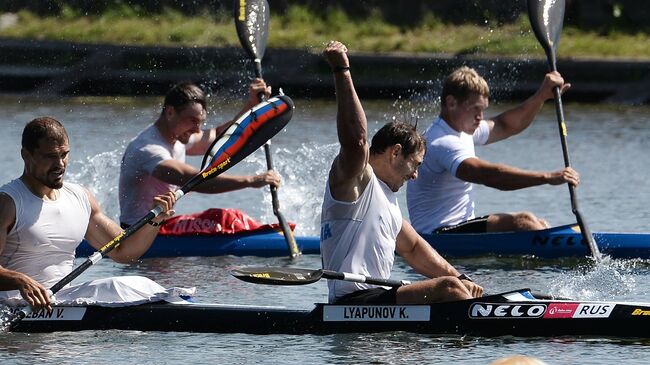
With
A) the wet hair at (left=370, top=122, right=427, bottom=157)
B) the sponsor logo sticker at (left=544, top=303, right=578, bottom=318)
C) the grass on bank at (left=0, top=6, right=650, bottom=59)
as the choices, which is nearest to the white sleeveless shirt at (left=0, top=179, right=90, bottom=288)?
the wet hair at (left=370, top=122, right=427, bottom=157)

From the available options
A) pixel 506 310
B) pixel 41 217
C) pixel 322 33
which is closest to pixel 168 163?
pixel 41 217

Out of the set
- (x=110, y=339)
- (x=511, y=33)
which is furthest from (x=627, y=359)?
(x=511, y=33)

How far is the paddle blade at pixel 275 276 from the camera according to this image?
8.24 metres

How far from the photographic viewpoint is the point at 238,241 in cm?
1188

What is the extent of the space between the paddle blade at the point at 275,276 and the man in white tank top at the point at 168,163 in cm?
311

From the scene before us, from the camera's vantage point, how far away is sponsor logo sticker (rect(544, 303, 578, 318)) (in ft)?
26.9

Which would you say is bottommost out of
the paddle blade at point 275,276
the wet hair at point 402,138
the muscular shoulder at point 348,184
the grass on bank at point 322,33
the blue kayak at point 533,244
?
the blue kayak at point 533,244

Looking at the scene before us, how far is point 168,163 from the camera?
450 inches

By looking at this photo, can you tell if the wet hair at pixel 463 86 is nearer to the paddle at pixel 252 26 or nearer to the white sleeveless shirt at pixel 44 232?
the paddle at pixel 252 26

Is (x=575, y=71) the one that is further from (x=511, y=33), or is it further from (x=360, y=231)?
(x=360, y=231)

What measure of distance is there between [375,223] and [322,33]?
19278 millimetres

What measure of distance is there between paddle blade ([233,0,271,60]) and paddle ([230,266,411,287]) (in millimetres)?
4793

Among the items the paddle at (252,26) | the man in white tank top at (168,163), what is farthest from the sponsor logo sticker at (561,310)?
the paddle at (252,26)

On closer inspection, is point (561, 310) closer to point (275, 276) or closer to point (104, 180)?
point (275, 276)
